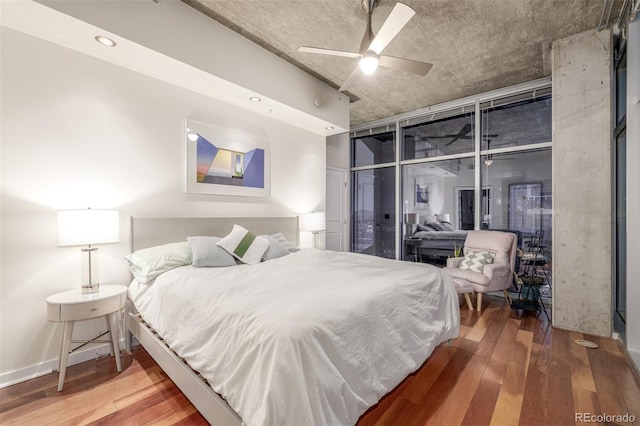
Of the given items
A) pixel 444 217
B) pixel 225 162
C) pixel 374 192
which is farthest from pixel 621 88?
pixel 225 162

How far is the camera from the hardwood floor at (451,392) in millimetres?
1657

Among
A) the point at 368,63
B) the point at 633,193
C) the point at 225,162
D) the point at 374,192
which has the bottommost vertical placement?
the point at 633,193

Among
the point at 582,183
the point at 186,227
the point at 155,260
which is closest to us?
the point at 155,260

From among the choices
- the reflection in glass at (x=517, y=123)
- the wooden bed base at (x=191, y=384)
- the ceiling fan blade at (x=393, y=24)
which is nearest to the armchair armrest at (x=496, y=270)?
the reflection in glass at (x=517, y=123)

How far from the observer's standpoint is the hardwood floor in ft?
5.44

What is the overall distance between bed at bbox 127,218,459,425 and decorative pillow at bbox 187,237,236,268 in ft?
0.45

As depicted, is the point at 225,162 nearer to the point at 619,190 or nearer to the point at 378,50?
the point at 378,50

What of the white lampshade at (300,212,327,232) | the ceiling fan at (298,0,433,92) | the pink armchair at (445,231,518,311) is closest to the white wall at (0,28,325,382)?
the white lampshade at (300,212,327,232)

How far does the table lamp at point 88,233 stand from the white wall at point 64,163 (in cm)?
19

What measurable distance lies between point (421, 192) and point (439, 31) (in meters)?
2.68

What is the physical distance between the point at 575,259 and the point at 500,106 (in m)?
2.43

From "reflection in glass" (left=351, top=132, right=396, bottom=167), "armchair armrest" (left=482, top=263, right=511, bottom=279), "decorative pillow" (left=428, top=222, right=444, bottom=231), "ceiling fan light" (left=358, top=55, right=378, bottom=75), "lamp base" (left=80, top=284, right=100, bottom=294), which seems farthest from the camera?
"reflection in glass" (left=351, top=132, right=396, bottom=167)

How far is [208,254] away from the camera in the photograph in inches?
99.7

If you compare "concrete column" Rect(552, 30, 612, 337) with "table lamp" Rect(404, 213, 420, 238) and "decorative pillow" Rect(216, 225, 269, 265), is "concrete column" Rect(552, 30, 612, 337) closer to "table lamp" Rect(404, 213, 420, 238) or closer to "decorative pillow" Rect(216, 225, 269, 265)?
"table lamp" Rect(404, 213, 420, 238)
